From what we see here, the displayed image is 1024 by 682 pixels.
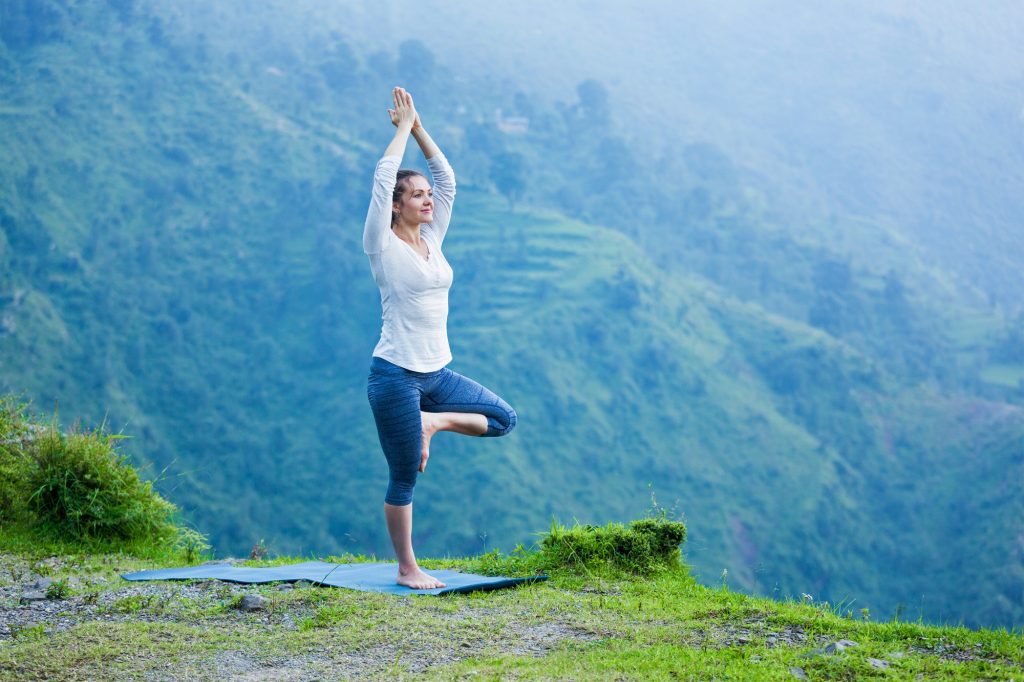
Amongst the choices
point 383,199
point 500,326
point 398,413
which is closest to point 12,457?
point 398,413

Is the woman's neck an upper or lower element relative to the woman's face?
lower

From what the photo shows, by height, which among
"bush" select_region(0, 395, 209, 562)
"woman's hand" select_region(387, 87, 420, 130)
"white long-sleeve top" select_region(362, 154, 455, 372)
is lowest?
"bush" select_region(0, 395, 209, 562)

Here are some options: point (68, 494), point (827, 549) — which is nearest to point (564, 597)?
point (68, 494)

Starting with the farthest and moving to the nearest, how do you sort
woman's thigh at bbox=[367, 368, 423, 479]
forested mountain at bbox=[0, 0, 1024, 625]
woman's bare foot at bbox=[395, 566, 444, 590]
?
forested mountain at bbox=[0, 0, 1024, 625]
woman's bare foot at bbox=[395, 566, 444, 590]
woman's thigh at bbox=[367, 368, 423, 479]

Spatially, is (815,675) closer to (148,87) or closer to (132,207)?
(132,207)

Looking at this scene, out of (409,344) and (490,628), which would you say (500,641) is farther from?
(409,344)

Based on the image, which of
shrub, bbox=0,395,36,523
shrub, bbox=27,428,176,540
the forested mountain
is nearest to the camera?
shrub, bbox=27,428,176,540

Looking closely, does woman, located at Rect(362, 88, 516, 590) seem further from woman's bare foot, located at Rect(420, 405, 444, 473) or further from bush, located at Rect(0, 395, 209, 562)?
bush, located at Rect(0, 395, 209, 562)

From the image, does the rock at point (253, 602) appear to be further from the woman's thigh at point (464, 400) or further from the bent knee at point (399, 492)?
the woman's thigh at point (464, 400)

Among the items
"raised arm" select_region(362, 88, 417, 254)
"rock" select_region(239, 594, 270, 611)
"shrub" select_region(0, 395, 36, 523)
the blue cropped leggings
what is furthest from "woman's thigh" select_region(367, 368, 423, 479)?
"shrub" select_region(0, 395, 36, 523)

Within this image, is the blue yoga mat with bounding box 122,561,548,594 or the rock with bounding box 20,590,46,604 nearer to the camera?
the rock with bounding box 20,590,46,604

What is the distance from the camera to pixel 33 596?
485 centimetres

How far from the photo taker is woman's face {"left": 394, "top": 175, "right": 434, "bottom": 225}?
4797mm

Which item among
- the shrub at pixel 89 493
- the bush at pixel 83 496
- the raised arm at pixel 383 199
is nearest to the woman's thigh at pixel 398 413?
the raised arm at pixel 383 199
